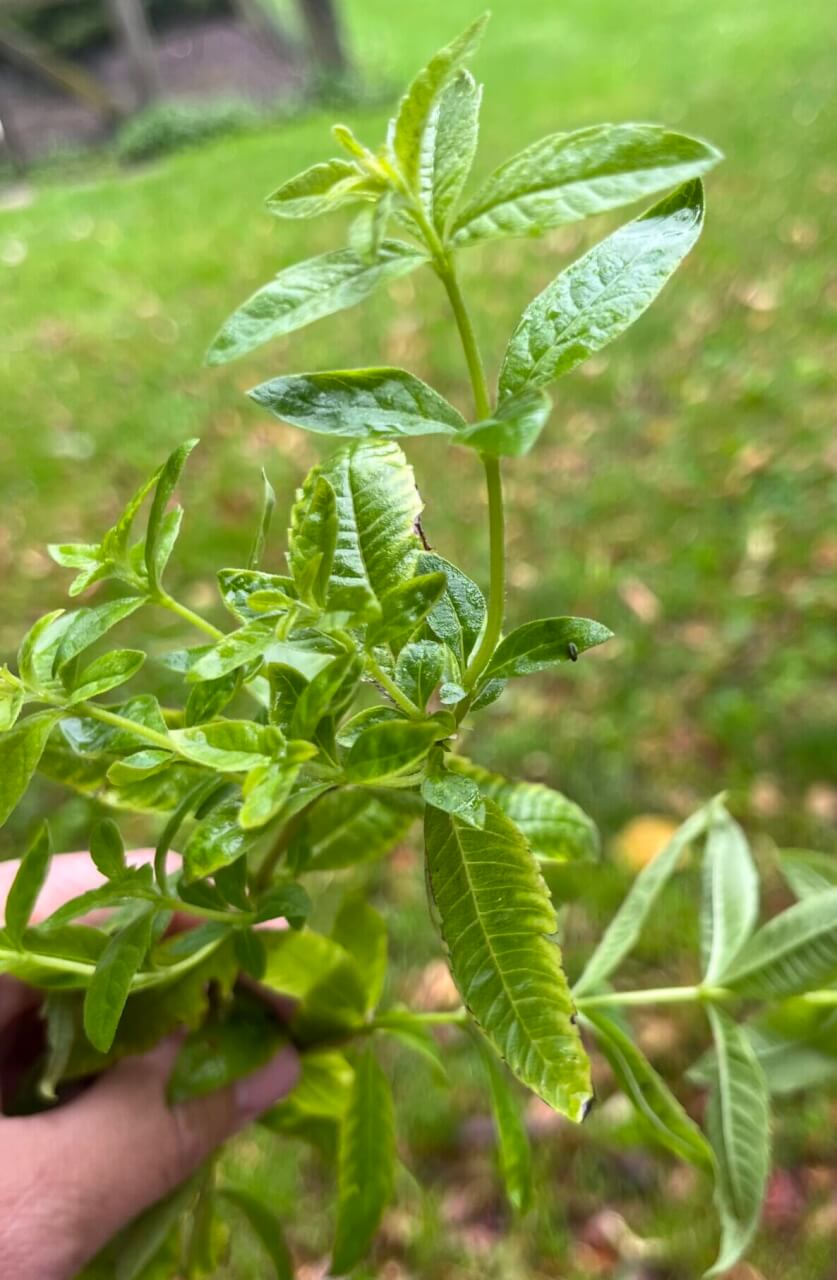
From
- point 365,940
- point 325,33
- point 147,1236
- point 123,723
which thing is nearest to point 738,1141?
point 365,940

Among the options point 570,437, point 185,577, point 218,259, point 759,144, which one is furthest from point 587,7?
point 185,577

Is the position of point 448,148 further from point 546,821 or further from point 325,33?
point 325,33

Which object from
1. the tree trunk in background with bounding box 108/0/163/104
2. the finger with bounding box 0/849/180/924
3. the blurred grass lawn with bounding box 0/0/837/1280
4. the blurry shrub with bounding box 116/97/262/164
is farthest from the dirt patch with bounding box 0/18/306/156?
the finger with bounding box 0/849/180/924

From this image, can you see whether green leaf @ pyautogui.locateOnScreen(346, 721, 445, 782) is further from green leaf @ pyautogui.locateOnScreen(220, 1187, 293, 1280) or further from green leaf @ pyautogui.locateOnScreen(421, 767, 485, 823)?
green leaf @ pyautogui.locateOnScreen(220, 1187, 293, 1280)

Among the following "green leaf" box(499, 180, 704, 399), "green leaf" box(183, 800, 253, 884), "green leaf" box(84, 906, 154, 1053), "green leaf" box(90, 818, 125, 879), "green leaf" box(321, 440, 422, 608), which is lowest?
"green leaf" box(84, 906, 154, 1053)

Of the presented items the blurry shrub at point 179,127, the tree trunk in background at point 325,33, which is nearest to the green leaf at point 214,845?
the blurry shrub at point 179,127
